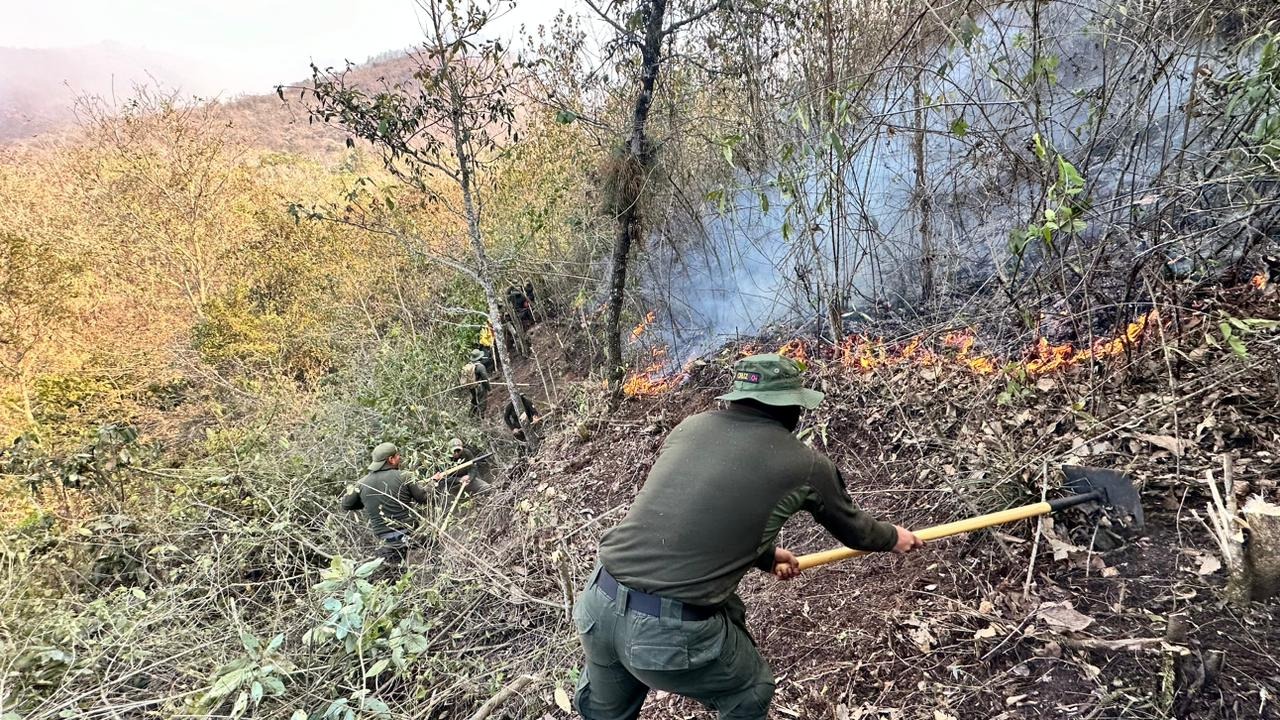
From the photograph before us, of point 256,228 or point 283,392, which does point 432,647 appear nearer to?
point 283,392

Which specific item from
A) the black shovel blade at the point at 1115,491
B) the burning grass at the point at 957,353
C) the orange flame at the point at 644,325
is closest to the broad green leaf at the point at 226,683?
the black shovel blade at the point at 1115,491

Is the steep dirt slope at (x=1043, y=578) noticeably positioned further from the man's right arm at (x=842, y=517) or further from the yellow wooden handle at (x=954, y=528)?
the man's right arm at (x=842, y=517)

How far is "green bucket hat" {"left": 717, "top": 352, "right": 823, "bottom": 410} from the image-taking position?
1968mm

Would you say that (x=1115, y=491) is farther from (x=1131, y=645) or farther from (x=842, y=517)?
(x=842, y=517)

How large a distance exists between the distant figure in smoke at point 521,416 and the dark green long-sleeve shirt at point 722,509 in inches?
194

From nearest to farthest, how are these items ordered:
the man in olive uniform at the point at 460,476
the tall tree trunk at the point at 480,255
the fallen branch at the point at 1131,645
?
1. the fallen branch at the point at 1131,645
2. the tall tree trunk at the point at 480,255
3. the man in olive uniform at the point at 460,476

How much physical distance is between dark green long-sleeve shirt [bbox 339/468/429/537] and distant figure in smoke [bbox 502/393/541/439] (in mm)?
1662

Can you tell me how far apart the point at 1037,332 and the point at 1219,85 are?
135 centimetres

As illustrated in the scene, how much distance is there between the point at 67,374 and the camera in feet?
35.4

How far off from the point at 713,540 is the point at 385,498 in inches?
165

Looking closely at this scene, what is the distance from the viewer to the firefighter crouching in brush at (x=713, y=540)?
6.20ft

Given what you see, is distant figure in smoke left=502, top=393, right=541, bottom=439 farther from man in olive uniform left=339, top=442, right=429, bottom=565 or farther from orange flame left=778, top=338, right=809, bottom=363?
orange flame left=778, top=338, right=809, bottom=363

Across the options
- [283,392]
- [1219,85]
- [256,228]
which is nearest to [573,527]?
[1219,85]

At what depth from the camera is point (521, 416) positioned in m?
6.78
